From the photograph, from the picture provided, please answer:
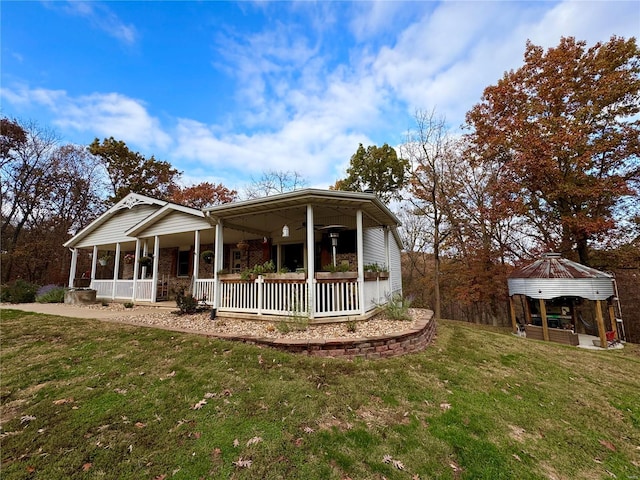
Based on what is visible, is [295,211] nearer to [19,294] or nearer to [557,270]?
[557,270]

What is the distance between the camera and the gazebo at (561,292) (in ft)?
32.9

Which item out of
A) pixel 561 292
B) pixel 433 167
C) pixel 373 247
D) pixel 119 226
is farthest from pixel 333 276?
pixel 433 167

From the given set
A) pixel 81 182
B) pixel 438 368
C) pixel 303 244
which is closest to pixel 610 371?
pixel 438 368

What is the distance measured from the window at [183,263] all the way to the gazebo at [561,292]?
15.3m

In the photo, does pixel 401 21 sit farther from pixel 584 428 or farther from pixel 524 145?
pixel 584 428

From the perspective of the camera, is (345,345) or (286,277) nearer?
(345,345)

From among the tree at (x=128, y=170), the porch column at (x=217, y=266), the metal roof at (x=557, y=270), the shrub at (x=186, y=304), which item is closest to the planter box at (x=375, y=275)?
the porch column at (x=217, y=266)

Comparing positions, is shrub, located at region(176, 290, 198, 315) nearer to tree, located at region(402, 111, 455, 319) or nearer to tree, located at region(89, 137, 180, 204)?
tree, located at region(402, 111, 455, 319)

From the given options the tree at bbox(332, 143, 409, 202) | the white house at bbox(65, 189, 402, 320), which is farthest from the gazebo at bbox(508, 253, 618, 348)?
the tree at bbox(332, 143, 409, 202)

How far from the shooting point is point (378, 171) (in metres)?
21.0

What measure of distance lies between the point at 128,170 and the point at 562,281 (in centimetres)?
2956

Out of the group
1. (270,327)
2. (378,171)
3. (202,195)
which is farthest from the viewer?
(202,195)

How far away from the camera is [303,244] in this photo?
36.8ft

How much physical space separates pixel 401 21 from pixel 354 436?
10542 mm
